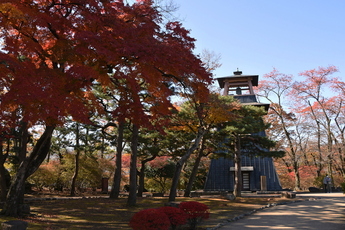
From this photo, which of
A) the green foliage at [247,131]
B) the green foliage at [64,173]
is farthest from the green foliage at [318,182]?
the green foliage at [64,173]

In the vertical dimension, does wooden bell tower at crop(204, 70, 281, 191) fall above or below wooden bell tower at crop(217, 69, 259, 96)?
below

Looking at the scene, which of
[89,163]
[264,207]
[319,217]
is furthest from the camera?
[89,163]

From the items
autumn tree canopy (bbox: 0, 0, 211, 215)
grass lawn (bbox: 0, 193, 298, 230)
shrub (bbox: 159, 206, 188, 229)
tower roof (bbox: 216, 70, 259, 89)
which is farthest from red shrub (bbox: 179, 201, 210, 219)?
tower roof (bbox: 216, 70, 259, 89)

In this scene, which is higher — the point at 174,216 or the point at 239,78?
the point at 239,78

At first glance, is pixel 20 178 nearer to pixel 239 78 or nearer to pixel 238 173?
pixel 238 173

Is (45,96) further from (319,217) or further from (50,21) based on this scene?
(319,217)

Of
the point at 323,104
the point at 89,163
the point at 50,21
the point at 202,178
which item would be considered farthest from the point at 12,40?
the point at 323,104

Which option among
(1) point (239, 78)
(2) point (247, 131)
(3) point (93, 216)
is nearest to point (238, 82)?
(1) point (239, 78)

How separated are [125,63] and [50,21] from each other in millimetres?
2262

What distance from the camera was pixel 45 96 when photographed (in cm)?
703

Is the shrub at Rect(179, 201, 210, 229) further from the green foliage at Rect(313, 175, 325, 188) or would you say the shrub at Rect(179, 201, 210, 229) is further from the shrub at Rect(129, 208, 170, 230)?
the green foliage at Rect(313, 175, 325, 188)

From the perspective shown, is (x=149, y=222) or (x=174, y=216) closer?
(x=149, y=222)

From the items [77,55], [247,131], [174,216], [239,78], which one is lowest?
[174,216]

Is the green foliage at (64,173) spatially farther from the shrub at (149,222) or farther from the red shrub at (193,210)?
the shrub at (149,222)
